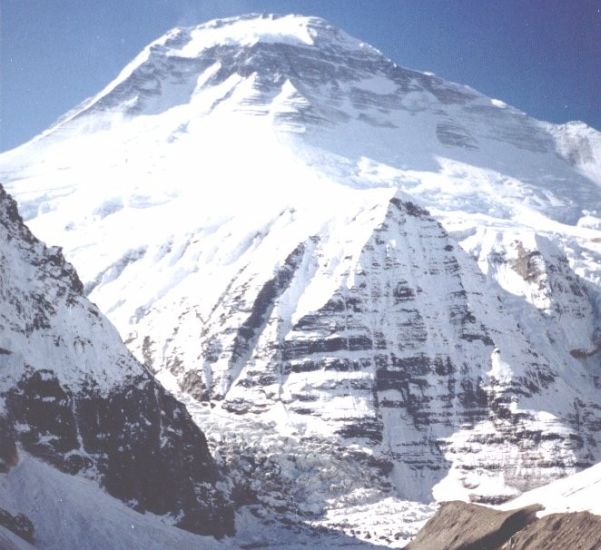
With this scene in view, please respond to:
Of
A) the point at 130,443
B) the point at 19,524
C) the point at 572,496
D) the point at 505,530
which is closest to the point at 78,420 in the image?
the point at 130,443

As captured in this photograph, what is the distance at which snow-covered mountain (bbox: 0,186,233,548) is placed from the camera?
423 feet

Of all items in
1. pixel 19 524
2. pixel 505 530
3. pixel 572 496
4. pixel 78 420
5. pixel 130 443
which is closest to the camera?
pixel 572 496

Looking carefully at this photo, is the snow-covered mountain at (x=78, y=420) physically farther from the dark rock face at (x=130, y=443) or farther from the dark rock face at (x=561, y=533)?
the dark rock face at (x=561, y=533)

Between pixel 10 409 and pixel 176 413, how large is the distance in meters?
40.7

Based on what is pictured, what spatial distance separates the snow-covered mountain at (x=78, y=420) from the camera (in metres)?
129

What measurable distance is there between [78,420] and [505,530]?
235 feet

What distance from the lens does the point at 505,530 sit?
101 m

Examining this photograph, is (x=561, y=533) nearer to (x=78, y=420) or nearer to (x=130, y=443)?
(x=78, y=420)

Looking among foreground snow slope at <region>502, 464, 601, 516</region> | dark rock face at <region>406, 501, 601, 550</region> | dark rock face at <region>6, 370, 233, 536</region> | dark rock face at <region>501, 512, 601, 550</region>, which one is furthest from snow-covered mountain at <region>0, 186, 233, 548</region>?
dark rock face at <region>501, 512, 601, 550</region>

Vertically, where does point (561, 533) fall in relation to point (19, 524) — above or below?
above

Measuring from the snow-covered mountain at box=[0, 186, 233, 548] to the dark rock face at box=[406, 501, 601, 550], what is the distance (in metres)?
42.4

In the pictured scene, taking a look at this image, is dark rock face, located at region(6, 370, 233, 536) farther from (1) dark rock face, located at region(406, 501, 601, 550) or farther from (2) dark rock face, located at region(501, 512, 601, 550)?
(2) dark rock face, located at region(501, 512, 601, 550)

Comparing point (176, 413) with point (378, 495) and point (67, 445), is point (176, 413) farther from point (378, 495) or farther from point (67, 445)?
point (378, 495)

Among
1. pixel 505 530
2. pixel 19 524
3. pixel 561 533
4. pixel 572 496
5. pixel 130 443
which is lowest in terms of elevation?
pixel 19 524
